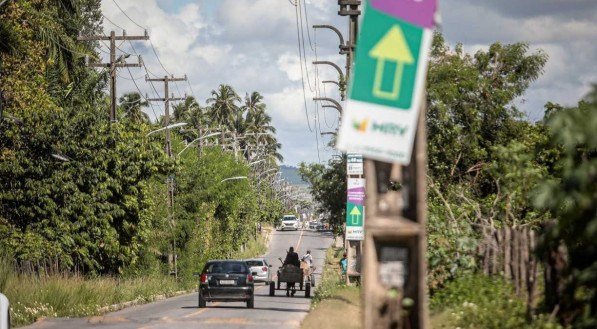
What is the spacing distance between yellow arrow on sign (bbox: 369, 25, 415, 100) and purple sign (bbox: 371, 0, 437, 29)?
0.58 ft

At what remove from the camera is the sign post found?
7746mm

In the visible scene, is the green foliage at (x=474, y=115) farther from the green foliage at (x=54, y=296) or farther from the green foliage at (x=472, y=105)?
the green foliage at (x=54, y=296)

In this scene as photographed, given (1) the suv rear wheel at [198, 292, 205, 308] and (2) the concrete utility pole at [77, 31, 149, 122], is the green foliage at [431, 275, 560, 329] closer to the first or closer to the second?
(1) the suv rear wheel at [198, 292, 205, 308]

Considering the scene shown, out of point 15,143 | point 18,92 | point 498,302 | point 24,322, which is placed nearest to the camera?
point 498,302

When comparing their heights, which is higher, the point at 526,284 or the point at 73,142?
the point at 73,142

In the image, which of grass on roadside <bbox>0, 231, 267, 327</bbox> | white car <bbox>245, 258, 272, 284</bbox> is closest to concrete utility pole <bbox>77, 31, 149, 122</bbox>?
grass on roadside <bbox>0, 231, 267, 327</bbox>

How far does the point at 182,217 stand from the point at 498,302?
149 feet

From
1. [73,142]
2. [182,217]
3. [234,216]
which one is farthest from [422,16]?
[234,216]

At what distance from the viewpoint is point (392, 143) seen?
779 cm

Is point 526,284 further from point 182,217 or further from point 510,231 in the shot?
point 182,217

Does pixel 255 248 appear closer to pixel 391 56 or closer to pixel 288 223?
pixel 288 223

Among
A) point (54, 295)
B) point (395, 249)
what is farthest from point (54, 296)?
point (395, 249)

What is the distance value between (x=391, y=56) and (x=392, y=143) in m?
0.61

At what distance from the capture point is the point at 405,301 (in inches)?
328
